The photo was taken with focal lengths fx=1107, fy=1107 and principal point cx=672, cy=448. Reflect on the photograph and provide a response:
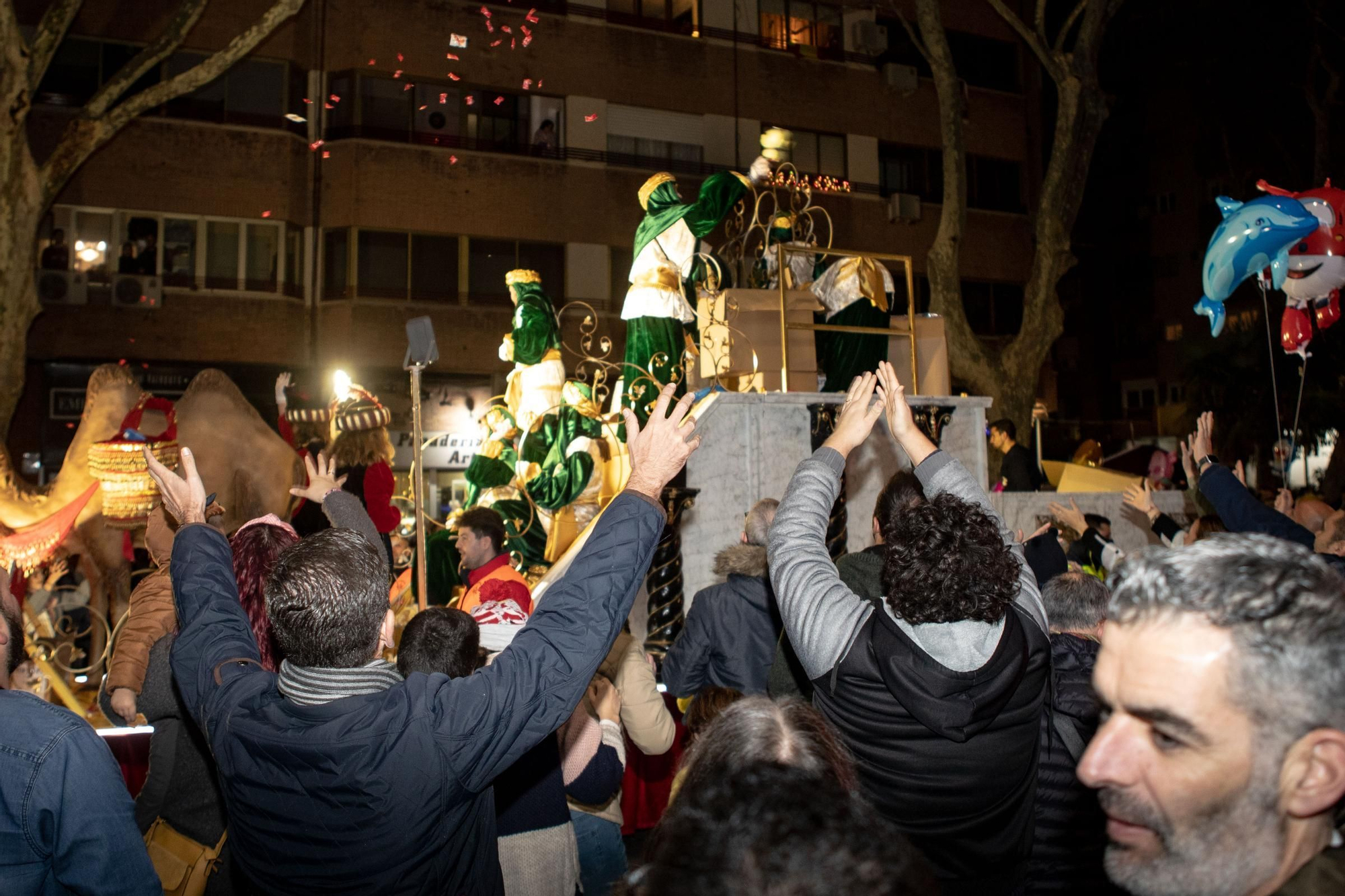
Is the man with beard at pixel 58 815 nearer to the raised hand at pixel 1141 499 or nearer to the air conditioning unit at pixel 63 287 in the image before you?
the raised hand at pixel 1141 499

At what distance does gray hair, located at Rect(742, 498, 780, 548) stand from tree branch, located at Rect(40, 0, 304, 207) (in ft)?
29.3

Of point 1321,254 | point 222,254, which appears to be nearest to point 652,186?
point 1321,254

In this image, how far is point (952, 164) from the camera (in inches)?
554

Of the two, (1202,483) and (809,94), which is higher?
(809,94)

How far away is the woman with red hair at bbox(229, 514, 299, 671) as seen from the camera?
311 cm

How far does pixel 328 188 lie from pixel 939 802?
21305 millimetres

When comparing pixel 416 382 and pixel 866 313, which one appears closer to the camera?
pixel 416 382

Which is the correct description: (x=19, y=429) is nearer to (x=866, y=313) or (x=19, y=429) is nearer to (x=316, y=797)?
(x=866, y=313)

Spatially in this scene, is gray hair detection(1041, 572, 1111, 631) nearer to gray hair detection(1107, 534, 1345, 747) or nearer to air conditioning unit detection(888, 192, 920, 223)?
gray hair detection(1107, 534, 1345, 747)

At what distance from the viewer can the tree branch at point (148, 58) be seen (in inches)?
445

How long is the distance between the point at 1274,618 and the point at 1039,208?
1363 cm

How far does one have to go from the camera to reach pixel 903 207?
81.0ft

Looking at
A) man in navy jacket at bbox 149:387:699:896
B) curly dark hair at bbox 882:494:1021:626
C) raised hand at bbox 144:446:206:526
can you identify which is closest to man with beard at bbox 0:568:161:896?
man in navy jacket at bbox 149:387:699:896

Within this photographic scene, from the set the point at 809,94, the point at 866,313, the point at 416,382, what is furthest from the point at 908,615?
the point at 809,94
